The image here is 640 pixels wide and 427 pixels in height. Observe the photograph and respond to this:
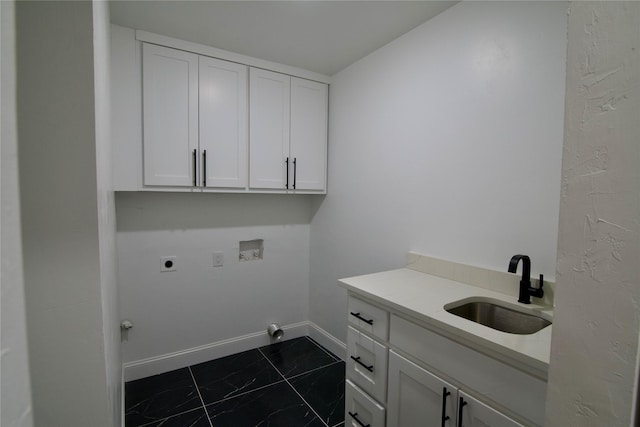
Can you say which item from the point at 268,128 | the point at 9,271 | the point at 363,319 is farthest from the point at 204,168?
the point at 9,271

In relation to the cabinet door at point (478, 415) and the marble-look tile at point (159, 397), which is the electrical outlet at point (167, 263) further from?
the cabinet door at point (478, 415)

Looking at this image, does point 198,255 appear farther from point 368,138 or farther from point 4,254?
point 4,254

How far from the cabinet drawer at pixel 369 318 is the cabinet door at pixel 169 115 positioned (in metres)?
1.44

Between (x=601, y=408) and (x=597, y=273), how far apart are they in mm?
207

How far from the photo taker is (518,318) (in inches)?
51.4

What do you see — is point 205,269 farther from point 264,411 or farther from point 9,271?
point 9,271

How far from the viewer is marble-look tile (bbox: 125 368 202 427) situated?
1844 mm

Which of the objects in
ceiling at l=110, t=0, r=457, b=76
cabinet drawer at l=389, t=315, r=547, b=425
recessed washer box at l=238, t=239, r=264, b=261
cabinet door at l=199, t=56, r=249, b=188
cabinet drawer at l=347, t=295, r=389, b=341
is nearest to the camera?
cabinet drawer at l=389, t=315, r=547, b=425

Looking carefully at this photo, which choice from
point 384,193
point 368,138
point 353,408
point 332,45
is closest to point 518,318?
point 353,408

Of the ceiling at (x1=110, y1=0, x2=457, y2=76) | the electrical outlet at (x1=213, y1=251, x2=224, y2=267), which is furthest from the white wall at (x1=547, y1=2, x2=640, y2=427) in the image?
the electrical outlet at (x1=213, y1=251, x2=224, y2=267)

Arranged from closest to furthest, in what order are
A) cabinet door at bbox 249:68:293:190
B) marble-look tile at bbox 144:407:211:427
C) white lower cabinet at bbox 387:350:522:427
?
white lower cabinet at bbox 387:350:522:427 < marble-look tile at bbox 144:407:211:427 < cabinet door at bbox 249:68:293:190

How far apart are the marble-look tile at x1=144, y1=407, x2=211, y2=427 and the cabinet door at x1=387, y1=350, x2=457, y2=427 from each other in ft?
3.77

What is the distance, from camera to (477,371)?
3.32 ft

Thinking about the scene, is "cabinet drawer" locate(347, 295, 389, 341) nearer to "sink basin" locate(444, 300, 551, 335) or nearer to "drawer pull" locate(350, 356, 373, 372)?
"drawer pull" locate(350, 356, 373, 372)
